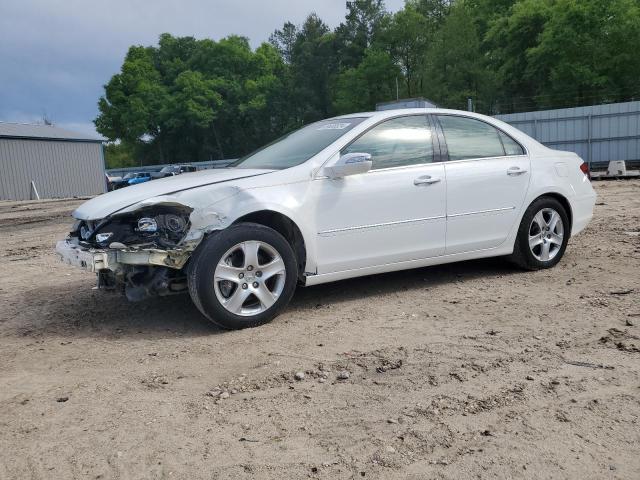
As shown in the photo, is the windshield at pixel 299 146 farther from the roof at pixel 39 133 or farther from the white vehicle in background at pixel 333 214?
the roof at pixel 39 133

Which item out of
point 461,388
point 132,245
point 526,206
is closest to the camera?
point 461,388

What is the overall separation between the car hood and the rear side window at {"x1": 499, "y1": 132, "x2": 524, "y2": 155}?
7.99ft

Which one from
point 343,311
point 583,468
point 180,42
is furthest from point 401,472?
point 180,42

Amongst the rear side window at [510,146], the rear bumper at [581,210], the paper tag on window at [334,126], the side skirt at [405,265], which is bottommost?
the side skirt at [405,265]

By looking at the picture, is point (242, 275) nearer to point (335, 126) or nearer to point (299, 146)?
point (299, 146)

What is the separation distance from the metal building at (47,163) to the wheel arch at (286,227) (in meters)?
34.7

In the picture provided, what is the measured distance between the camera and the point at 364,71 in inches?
2261

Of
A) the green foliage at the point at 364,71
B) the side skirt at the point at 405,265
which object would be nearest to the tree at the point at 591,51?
the green foliage at the point at 364,71

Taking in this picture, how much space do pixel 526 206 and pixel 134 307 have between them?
375cm

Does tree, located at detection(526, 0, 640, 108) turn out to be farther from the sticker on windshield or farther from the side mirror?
the side mirror

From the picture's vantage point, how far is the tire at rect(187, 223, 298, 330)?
3980 mm

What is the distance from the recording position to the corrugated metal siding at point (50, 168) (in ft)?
114

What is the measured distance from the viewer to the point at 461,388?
2986mm

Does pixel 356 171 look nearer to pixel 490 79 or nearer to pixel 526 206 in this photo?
pixel 526 206
